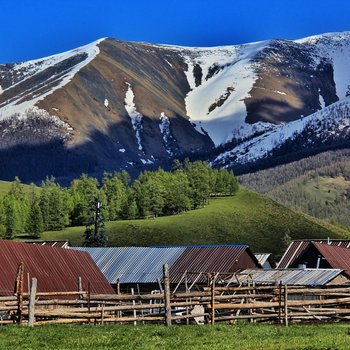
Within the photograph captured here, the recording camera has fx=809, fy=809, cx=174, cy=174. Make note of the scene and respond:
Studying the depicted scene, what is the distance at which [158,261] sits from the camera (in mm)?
70688

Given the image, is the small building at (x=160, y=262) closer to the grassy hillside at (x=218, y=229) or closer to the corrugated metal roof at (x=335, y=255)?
the corrugated metal roof at (x=335, y=255)

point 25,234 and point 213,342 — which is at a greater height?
point 25,234

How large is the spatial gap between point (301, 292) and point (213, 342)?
15184mm

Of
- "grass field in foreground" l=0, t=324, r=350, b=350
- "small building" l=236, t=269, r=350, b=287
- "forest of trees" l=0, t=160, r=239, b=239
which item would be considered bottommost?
"grass field in foreground" l=0, t=324, r=350, b=350

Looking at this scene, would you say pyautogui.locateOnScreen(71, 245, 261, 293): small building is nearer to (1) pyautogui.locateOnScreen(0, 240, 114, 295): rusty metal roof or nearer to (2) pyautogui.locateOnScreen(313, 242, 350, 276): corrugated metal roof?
(2) pyautogui.locateOnScreen(313, 242, 350, 276): corrugated metal roof

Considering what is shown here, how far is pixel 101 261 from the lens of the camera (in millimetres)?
71500

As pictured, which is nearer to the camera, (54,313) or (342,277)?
Result: (54,313)

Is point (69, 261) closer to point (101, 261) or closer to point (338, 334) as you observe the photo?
point (101, 261)

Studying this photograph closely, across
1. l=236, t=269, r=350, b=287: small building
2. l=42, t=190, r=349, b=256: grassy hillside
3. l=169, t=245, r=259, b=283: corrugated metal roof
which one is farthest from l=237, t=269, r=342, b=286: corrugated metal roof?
l=42, t=190, r=349, b=256: grassy hillside

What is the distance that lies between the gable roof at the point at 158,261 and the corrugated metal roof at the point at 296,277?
745cm

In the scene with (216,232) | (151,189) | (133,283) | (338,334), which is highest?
(151,189)

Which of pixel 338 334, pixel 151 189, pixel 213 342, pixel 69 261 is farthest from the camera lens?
pixel 151 189

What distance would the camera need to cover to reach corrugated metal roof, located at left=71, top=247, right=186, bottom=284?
68125 millimetres

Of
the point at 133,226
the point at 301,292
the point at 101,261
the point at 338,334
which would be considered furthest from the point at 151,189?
the point at 338,334
